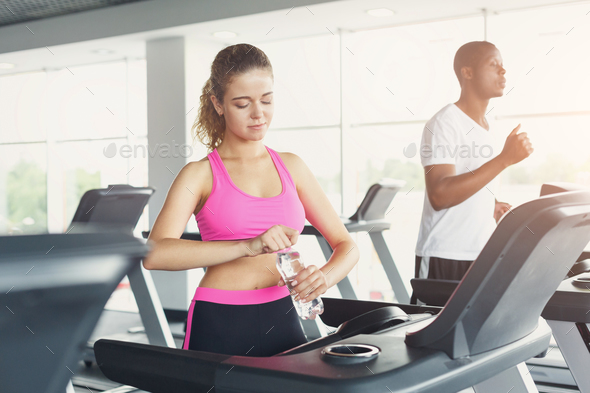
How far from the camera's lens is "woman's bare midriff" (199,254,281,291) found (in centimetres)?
123

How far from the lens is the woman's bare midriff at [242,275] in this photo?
1.23m

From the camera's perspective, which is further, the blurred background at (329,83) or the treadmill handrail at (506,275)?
the blurred background at (329,83)

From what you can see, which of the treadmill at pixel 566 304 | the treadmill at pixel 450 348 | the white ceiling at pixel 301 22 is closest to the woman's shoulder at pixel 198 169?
the treadmill at pixel 450 348

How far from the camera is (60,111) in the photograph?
252 inches

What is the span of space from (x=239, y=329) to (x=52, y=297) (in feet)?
2.48

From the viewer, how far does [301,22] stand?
4562 mm

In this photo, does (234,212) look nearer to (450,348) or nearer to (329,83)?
(450,348)

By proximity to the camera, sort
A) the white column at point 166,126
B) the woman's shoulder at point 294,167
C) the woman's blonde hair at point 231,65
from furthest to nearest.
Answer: the white column at point 166,126, the woman's shoulder at point 294,167, the woman's blonde hair at point 231,65

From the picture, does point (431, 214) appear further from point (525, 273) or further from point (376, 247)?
point (376, 247)

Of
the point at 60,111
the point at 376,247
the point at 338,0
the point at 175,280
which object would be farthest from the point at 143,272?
the point at 60,111

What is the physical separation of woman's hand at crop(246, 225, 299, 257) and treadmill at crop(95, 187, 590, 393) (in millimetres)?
220

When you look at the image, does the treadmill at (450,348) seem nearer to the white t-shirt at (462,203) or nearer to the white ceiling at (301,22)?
the white t-shirt at (462,203)

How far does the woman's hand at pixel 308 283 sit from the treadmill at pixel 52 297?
641 millimetres

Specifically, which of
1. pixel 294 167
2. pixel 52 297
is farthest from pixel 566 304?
pixel 52 297
